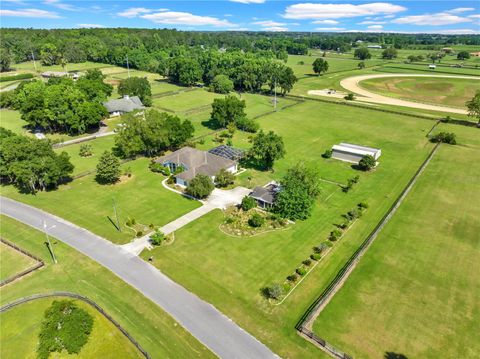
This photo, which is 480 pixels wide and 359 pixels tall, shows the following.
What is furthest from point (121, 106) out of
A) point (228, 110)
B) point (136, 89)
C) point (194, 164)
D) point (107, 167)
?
point (194, 164)

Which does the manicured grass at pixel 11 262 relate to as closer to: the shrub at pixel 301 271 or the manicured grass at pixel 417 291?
the shrub at pixel 301 271

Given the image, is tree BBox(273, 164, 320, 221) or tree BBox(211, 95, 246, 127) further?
tree BBox(211, 95, 246, 127)

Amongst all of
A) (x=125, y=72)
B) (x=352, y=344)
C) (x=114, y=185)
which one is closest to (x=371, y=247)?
(x=352, y=344)

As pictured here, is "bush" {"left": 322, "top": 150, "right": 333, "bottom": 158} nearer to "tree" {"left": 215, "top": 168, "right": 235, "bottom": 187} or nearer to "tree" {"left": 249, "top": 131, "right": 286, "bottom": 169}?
"tree" {"left": 249, "top": 131, "right": 286, "bottom": 169}

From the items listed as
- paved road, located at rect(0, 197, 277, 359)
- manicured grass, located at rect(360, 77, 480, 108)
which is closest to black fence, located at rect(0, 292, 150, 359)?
paved road, located at rect(0, 197, 277, 359)

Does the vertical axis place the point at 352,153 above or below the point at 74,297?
above

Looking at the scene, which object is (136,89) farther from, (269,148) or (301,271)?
(301,271)

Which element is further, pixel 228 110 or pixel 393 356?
pixel 228 110

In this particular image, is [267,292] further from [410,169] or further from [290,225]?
[410,169]
